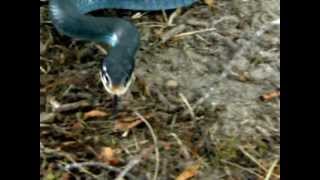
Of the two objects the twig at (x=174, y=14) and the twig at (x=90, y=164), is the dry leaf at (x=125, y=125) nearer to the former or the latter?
the twig at (x=90, y=164)

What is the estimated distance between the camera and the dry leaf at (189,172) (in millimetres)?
2260

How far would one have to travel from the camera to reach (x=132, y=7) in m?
3.07

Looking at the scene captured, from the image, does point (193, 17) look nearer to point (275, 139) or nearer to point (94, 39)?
point (94, 39)

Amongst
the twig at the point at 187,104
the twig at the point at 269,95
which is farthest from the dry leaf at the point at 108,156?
the twig at the point at 269,95

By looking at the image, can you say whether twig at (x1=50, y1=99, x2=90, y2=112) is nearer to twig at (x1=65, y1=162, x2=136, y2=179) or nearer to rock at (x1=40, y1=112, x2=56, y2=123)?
rock at (x1=40, y1=112, x2=56, y2=123)

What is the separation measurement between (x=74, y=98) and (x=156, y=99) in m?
0.35

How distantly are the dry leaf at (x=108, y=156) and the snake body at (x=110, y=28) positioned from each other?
0.88 ft

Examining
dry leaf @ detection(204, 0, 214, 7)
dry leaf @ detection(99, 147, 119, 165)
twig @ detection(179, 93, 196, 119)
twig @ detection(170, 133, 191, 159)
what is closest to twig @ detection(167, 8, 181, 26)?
dry leaf @ detection(204, 0, 214, 7)

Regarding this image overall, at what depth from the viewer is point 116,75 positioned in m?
2.50

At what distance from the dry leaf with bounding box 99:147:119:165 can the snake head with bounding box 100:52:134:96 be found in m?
0.27

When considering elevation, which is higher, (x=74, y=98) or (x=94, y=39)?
(x=94, y=39)

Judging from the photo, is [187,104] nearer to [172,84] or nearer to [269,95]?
[172,84]
